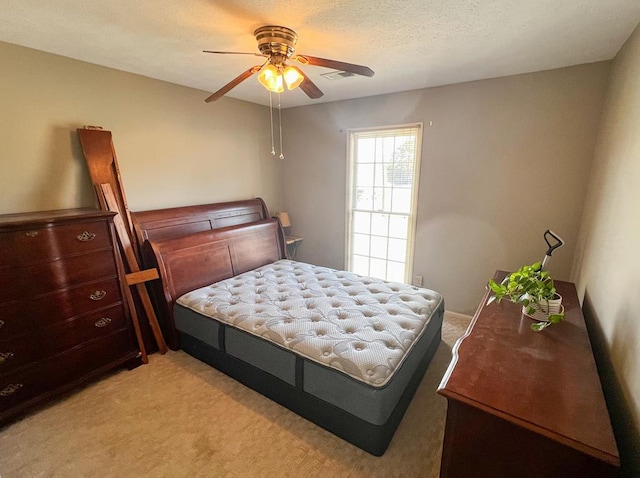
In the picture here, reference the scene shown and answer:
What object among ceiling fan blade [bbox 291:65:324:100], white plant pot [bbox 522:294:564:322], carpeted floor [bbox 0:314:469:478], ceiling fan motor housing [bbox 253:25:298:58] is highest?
ceiling fan motor housing [bbox 253:25:298:58]

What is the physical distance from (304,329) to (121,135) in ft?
7.54

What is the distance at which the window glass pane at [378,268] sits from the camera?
11.7 ft


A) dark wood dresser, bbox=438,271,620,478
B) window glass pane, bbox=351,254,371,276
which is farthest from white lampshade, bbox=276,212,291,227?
dark wood dresser, bbox=438,271,620,478

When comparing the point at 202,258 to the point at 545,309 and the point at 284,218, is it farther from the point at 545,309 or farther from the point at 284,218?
the point at 545,309

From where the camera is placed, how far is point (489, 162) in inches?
106

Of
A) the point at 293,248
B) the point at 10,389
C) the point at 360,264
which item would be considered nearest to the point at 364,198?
the point at 360,264

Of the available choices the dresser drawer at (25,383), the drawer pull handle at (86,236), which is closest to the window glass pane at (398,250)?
the drawer pull handle at (86,236)

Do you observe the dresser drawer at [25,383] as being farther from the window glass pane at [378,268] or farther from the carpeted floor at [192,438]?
the window glass pane at [378,268]

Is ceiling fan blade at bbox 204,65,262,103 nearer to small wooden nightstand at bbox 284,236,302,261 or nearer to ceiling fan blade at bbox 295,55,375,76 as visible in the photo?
ceiling fan blade at bbox 295,55,375,76

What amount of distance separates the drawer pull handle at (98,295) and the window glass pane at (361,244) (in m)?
2.64

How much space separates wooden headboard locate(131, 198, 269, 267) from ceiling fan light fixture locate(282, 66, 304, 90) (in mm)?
1767

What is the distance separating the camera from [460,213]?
2926 mm

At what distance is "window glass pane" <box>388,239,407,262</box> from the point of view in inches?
133

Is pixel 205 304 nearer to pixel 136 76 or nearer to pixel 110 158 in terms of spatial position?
pixel 110 158
